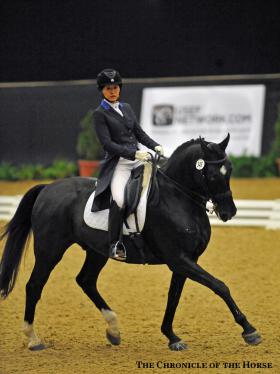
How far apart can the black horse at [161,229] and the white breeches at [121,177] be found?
17 cm

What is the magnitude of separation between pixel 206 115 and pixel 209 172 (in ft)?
17.0

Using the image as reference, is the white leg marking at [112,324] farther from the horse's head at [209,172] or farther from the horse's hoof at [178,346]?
the horse's head at [209,172]

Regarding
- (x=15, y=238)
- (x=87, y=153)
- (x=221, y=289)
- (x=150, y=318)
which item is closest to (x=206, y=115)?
(x=87, y=153)

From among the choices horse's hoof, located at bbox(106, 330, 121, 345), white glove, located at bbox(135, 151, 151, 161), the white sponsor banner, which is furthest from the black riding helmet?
the white sponsor banner

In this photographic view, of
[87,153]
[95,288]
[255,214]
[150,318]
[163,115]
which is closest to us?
[95,288]

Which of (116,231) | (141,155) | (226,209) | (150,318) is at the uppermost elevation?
(141,155)

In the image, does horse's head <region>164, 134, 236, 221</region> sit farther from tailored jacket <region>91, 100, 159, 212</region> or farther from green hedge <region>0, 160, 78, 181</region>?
green hedge <region>0, 160, 78, 181</region>

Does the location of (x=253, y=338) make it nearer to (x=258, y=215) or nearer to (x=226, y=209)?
(x=226, y=209)

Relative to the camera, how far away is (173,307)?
4.34 meters

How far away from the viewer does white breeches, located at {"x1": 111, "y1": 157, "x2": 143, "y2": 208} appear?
423cm

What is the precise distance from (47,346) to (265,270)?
114 inches

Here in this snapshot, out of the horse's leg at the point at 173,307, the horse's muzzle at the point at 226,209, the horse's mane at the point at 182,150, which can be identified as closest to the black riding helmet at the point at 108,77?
the horse's mane at the point at 182,150

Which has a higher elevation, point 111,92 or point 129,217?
point 111,92

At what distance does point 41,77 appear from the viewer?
201 inches
